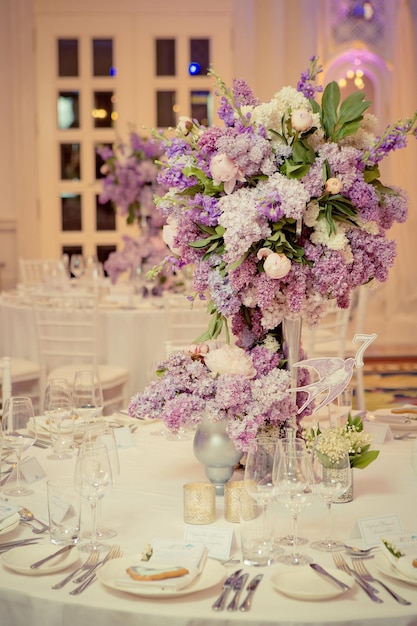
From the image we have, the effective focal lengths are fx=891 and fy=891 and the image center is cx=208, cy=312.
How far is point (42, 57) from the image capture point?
30.2ft

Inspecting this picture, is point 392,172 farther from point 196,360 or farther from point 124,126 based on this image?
point 196,360

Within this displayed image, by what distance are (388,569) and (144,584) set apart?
44 centimetres

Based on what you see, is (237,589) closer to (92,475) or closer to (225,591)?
(225,591)

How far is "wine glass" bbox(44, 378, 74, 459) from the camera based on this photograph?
7.57 ft

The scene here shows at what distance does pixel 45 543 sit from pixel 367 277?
3.00 feet

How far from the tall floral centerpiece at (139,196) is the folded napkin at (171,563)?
12.8 ft

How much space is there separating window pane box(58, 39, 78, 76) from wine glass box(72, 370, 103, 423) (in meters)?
7.41

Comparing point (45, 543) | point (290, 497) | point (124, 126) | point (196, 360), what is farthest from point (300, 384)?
point (124, 126)

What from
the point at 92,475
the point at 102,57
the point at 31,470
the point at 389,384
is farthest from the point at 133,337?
the point at 102,57

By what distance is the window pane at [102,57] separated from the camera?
9266 millimetres

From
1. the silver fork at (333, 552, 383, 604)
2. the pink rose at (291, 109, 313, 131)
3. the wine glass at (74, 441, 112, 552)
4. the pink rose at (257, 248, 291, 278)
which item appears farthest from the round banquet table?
the pink rose at (291, 109, 313, 131)

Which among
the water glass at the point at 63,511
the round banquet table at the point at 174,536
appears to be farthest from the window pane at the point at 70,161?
the water glass at the point at 63,511

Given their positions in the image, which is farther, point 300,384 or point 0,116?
point 0,116

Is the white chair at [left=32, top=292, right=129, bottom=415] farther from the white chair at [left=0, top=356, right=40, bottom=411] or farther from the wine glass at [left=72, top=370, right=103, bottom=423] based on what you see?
the wine glass at [left=72, top=370, right=103, bottom=423]
